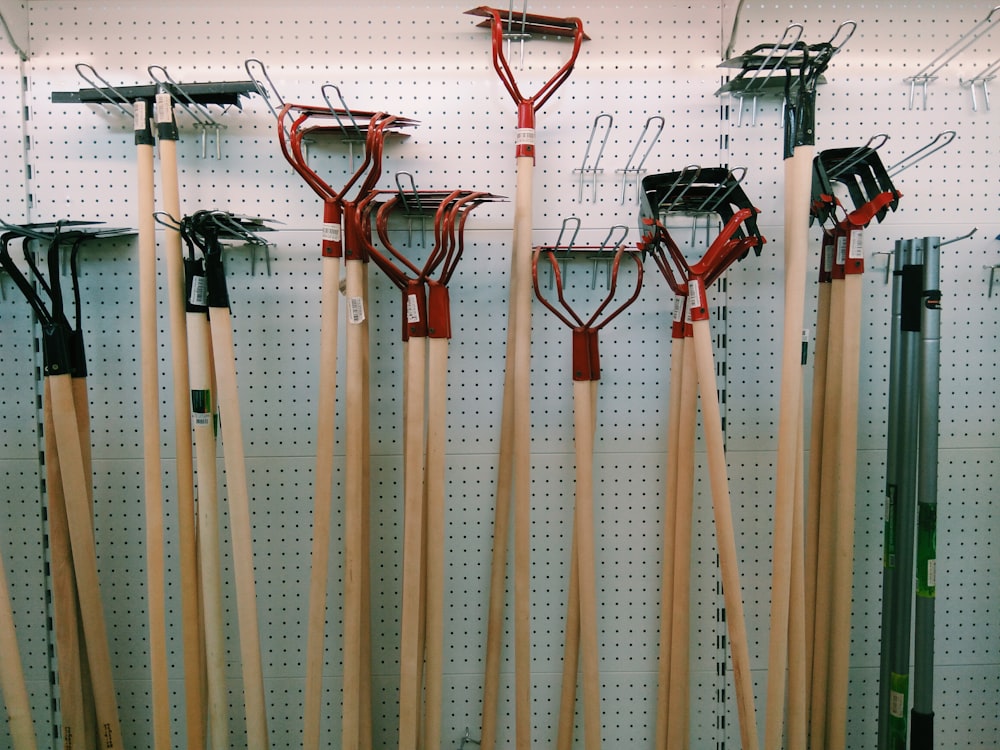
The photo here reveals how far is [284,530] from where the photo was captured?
1575 mm

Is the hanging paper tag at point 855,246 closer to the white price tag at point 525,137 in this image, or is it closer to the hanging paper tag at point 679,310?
the hanging paper tag at point 679,310

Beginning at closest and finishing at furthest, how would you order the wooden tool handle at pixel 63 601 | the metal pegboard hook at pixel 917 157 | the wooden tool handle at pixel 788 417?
the wooden tool handle at pixel 788 417
the wooden tool handle at pixel 63 601
the metal pegboard hook at pixel 917 157

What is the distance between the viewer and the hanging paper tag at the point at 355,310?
4.35 ft

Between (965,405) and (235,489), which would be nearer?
(235,489)

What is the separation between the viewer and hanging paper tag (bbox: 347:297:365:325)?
1327 mm

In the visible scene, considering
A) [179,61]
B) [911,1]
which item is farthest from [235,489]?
[911,1]

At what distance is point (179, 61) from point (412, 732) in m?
1.78

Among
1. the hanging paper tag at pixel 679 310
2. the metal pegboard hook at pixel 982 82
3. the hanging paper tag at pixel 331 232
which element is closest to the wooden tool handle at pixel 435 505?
the hanging paper tag at pixel 331 232

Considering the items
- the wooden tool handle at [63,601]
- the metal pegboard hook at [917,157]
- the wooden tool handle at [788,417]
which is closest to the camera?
the wooden tool handle at [788,417]

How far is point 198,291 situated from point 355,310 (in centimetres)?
37

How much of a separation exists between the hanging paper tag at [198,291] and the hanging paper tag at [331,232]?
30cm

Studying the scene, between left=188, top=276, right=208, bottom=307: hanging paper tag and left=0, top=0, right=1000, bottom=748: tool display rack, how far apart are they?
20 cm

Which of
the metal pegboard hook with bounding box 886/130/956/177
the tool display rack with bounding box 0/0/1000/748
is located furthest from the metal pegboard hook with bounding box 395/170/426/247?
the metal pegboard hook with bounding box 886/130/956/177

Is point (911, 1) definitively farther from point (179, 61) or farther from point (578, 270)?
point (179, 61)
